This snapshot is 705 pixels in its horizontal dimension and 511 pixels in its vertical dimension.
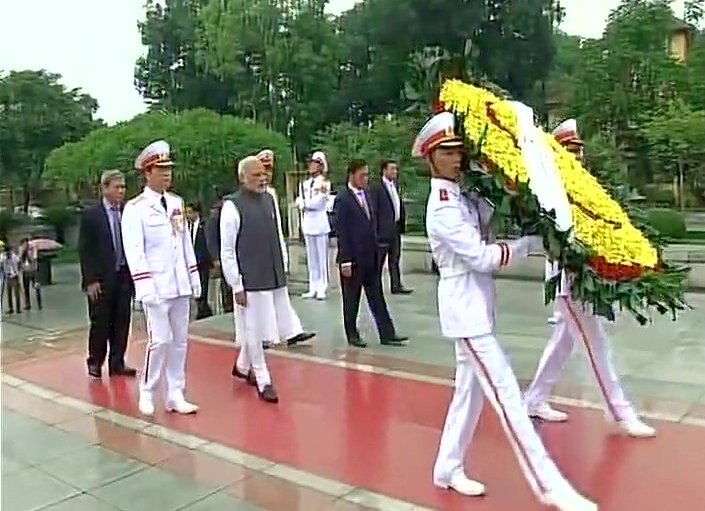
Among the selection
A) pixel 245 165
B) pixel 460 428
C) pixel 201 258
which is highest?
pixel 245 165

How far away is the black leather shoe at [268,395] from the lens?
19.5 feet

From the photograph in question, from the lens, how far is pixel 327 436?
16.8 feet

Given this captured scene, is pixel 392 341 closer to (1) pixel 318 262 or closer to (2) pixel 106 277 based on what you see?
(2) pixel 106 277

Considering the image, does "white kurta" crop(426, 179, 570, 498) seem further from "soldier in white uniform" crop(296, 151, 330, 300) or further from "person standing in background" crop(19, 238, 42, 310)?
"person standing in background" crop(19, 238, 42, 310)

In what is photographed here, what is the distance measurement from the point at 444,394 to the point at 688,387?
1.71 metres

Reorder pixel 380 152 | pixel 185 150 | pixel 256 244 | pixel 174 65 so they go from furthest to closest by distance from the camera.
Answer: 1. pixel 174 65
2. pixel 380 152
3. pixel 185 150
4. pixel 256 244

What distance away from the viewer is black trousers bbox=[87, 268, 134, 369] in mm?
6926

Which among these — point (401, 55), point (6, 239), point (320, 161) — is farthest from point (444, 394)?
point (401, 55)

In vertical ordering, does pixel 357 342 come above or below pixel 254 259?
below

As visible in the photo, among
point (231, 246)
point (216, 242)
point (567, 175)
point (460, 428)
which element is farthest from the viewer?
point (216, 242)

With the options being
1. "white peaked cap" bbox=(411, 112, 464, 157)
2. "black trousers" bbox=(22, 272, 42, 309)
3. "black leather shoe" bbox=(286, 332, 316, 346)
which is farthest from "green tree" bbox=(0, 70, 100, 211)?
"white peaked cap" bbox=(411, 112, 464, 157)

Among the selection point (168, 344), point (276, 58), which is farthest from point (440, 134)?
point (276, 58)

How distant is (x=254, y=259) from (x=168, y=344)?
834mm

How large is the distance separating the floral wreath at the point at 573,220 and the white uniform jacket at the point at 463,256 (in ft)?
0.36
